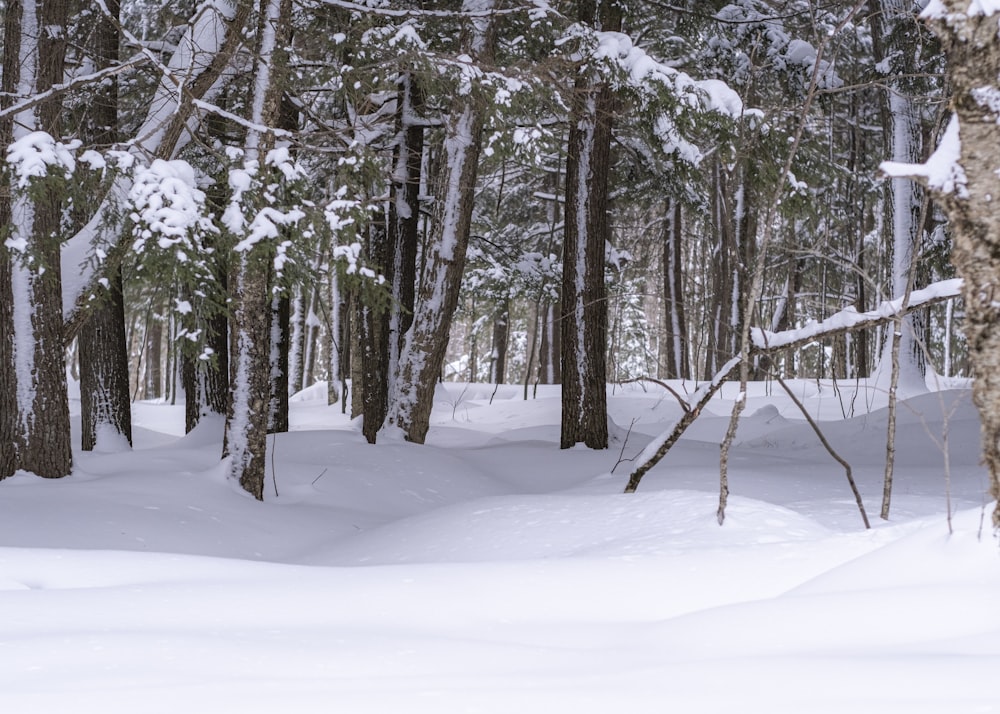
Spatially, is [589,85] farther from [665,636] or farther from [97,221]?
[665,636]

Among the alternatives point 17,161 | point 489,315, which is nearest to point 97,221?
point 17,161

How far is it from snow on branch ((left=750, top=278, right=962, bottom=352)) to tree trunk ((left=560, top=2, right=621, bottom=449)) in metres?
5.49

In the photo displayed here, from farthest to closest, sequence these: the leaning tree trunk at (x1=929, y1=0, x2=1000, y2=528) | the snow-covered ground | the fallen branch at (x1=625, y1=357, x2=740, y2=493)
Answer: the fallen branch at (x1=625, y1=357, x2=740, y2=493), the leaning tree trunk at (x1=929, y1=0, x2=1000, y2=528), the snow-covered ground

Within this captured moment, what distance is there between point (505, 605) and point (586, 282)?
776 centimetres

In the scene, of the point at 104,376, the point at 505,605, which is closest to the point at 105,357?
the point at 104,376

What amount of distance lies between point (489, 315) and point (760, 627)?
22.0 metres

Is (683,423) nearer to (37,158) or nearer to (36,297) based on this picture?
(37,158)

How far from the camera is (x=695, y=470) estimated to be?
8.11 meters

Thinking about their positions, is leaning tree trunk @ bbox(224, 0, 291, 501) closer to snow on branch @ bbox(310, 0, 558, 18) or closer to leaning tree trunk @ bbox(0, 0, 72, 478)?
snow on branch @ bbox(310, 0, 558, 18)

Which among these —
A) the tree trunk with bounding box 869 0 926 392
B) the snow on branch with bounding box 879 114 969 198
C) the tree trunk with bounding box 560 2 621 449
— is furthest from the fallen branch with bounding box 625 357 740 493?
the tree trunk with bounding box 869 0 926 392

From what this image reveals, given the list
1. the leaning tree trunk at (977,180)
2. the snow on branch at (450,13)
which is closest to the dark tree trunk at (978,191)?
the leaning tree trunk at (977,180)

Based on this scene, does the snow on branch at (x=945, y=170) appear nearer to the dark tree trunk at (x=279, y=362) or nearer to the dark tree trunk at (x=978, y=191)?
the dark tree trunk at (x=978, y=191)

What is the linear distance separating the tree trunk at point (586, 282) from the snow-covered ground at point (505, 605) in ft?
12.7

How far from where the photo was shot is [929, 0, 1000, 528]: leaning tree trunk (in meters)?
2.85
